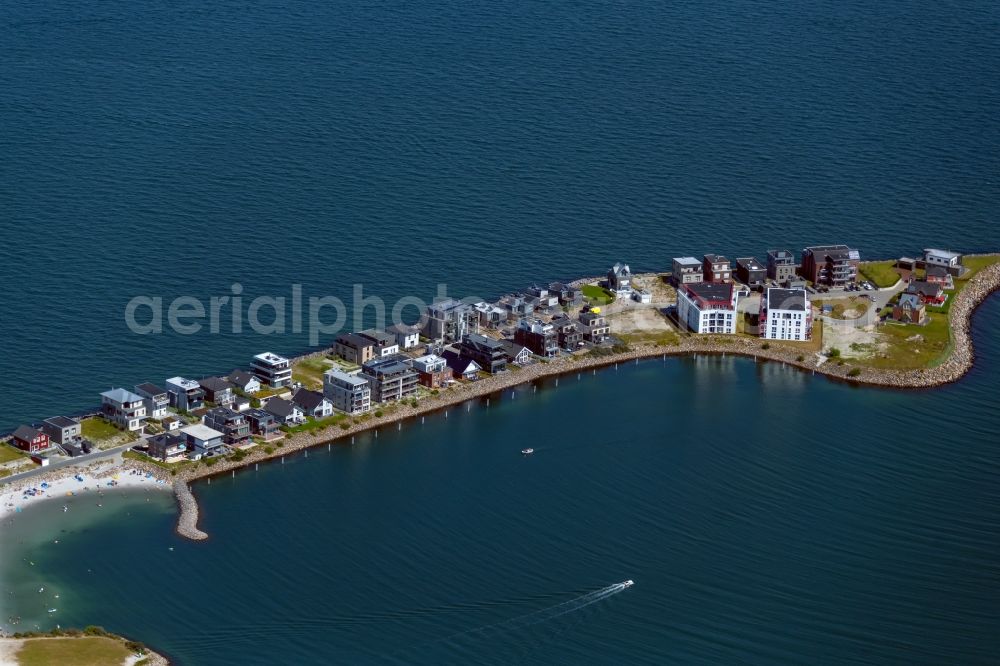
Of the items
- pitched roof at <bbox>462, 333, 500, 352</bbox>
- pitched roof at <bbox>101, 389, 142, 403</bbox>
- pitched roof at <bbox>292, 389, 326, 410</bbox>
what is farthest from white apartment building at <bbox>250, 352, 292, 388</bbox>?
pitched roof at <bbox>462, 333, 500, 352</bbox>

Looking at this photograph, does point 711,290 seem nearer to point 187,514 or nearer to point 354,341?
point 354,341

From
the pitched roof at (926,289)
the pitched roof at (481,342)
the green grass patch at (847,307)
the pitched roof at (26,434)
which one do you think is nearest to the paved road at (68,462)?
the pitched roof at (26,434)

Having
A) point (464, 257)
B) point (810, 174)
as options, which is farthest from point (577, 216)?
point (810, 174)

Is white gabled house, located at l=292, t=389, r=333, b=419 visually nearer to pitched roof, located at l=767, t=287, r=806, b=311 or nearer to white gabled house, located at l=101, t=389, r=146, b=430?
white gabled house, located at l=101, t=389, r=146, b=430

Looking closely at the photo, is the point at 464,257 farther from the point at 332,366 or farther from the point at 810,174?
the point at 810,174

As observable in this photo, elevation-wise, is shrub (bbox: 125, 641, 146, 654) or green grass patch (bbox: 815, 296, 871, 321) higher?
green grass patch (bbox: 815, 296, 871, 321)

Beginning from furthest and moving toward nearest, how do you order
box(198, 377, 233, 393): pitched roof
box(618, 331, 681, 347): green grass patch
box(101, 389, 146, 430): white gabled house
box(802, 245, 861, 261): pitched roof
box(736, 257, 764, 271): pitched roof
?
box(736, 257, 764, 271): pitched roof
box(802, 245, 861, 261): pitched roof
box(618, 331, 681, 347): green grass patch
box(198, 377, 233, 393): pitched roof
box(101, 389, 146, 430): white gabled house

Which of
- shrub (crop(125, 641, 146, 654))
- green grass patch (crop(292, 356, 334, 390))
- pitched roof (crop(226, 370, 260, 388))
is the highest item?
pitched roof (crop(226, 370, 260, 388))

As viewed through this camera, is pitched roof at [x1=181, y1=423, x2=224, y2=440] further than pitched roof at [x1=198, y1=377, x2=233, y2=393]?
No
